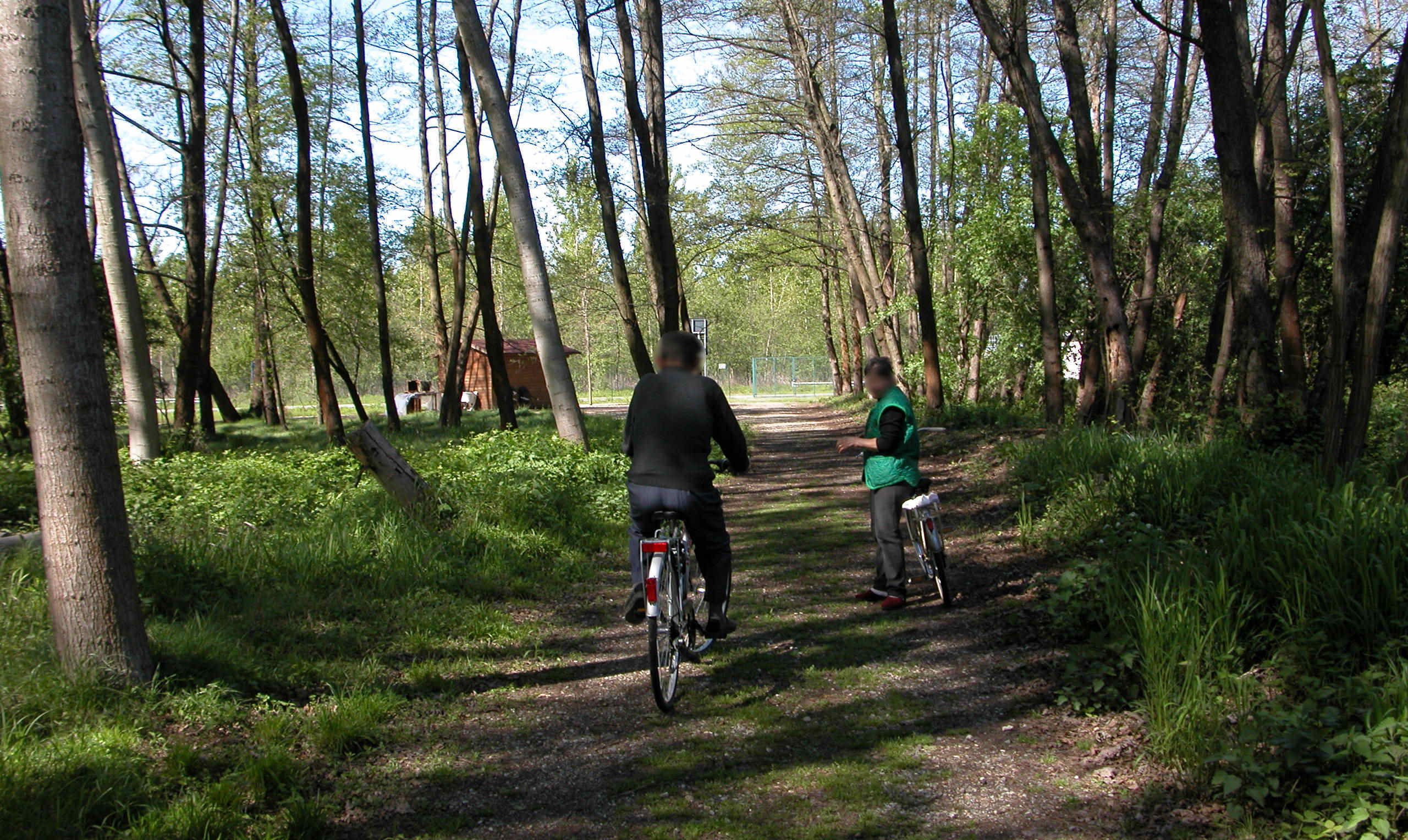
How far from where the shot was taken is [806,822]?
3.67 m

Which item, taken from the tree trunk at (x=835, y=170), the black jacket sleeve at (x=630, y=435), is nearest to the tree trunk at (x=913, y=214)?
the tree trunk at (x=835, y=170)

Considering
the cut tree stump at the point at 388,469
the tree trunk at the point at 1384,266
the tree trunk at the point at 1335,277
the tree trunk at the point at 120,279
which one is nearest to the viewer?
the tree trunk at the point at 1384,266

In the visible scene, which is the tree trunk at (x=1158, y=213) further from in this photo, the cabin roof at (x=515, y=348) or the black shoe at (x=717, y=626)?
the cabin roof at (x=515, y=348)

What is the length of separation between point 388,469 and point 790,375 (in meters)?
52.9

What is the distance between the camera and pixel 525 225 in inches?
516

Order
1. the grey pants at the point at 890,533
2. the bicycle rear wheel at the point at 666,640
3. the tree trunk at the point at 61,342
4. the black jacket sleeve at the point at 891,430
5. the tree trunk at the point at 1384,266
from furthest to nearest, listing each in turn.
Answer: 1. the tree trunk at the point at 1384,266
2. the grey pants at the point at 890,533
3. the black jacket sleeve at the point at 891,430
4. the bicycle rear wheel at the point at 666,640
5. the tree trunk at the point at 61,342

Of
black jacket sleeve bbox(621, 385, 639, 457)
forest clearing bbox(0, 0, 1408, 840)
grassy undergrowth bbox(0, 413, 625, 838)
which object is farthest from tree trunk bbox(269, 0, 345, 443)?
black jacket sleeve bbox(621, 385, 639, 457)

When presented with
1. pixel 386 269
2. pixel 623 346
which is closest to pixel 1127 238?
pixel 386 269

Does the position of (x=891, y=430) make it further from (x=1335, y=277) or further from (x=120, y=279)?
(x=120, y=279)

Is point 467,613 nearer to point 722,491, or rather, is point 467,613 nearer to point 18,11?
point 18,11

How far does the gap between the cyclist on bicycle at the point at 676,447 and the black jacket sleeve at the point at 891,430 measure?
4.80 ft

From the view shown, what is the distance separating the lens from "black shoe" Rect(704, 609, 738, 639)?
5.48 meters

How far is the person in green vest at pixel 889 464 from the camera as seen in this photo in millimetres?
6414

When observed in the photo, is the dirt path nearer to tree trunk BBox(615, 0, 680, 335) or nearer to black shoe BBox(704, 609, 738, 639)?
→ black shoe BBox(704, 609, 738, 639)
